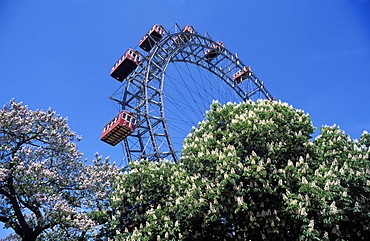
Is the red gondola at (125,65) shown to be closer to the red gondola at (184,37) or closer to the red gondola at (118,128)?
the red gondola at (184,37)

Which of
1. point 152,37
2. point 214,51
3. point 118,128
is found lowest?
point 118,128

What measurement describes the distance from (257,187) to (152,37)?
3056 centimetres

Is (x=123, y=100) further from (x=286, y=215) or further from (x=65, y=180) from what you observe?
(x=286, y=215)

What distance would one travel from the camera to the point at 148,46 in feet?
130

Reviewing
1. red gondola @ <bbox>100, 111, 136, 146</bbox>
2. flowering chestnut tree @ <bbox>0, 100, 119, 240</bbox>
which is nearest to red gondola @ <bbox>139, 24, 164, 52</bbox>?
red gondola @ <bbox>100, 111, 136, 146</bbox>

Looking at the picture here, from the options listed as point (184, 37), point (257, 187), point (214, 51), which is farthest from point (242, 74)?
point (257, 187)

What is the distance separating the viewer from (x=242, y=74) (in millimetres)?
49906

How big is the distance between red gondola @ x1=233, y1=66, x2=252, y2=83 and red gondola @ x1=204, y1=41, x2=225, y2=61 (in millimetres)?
5508

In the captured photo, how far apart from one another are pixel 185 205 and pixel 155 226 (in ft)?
6.83

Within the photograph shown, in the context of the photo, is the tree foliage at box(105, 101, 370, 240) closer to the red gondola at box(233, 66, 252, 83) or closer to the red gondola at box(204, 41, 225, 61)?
the red gondola at box(204, 41, 225, 61)

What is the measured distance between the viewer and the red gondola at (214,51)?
44156 millimetres

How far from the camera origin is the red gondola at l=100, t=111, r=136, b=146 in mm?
29656

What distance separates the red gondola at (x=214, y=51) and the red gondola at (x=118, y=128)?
18403 millimetres

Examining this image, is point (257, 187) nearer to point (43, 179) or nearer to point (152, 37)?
point (43, 179)
